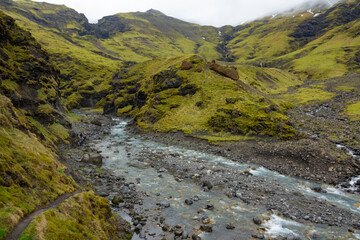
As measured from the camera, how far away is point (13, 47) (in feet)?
155

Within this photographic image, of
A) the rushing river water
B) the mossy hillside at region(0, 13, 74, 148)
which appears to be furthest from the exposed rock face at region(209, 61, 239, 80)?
the mossy hillside at region(0, 13, 74, 148)

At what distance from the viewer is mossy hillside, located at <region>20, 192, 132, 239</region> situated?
10.1m

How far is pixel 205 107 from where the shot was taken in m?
61.0

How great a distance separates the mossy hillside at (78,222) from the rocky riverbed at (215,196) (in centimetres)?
328

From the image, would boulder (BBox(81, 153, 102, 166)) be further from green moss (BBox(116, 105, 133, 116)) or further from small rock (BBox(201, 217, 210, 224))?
green moss (BBox(116, 105, 133, 116))

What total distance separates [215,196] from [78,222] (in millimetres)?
16232

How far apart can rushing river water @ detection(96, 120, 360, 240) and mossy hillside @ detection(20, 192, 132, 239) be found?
20.6ft

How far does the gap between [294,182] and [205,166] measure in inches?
501

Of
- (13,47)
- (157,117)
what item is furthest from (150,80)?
(13,47)

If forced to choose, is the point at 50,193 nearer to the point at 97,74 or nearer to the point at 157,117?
the point at 157,117

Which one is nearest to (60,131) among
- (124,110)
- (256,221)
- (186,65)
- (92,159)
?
A: (92,159)

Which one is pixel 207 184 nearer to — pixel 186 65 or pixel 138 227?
pixel 138 227

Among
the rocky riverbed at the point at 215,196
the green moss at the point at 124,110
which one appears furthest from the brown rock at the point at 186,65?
the rocky riverbed at the point at 215,196

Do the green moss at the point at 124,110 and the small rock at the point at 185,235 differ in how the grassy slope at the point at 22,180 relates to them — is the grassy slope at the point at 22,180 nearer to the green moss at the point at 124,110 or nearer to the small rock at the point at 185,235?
the small rock at the point at 185,235
